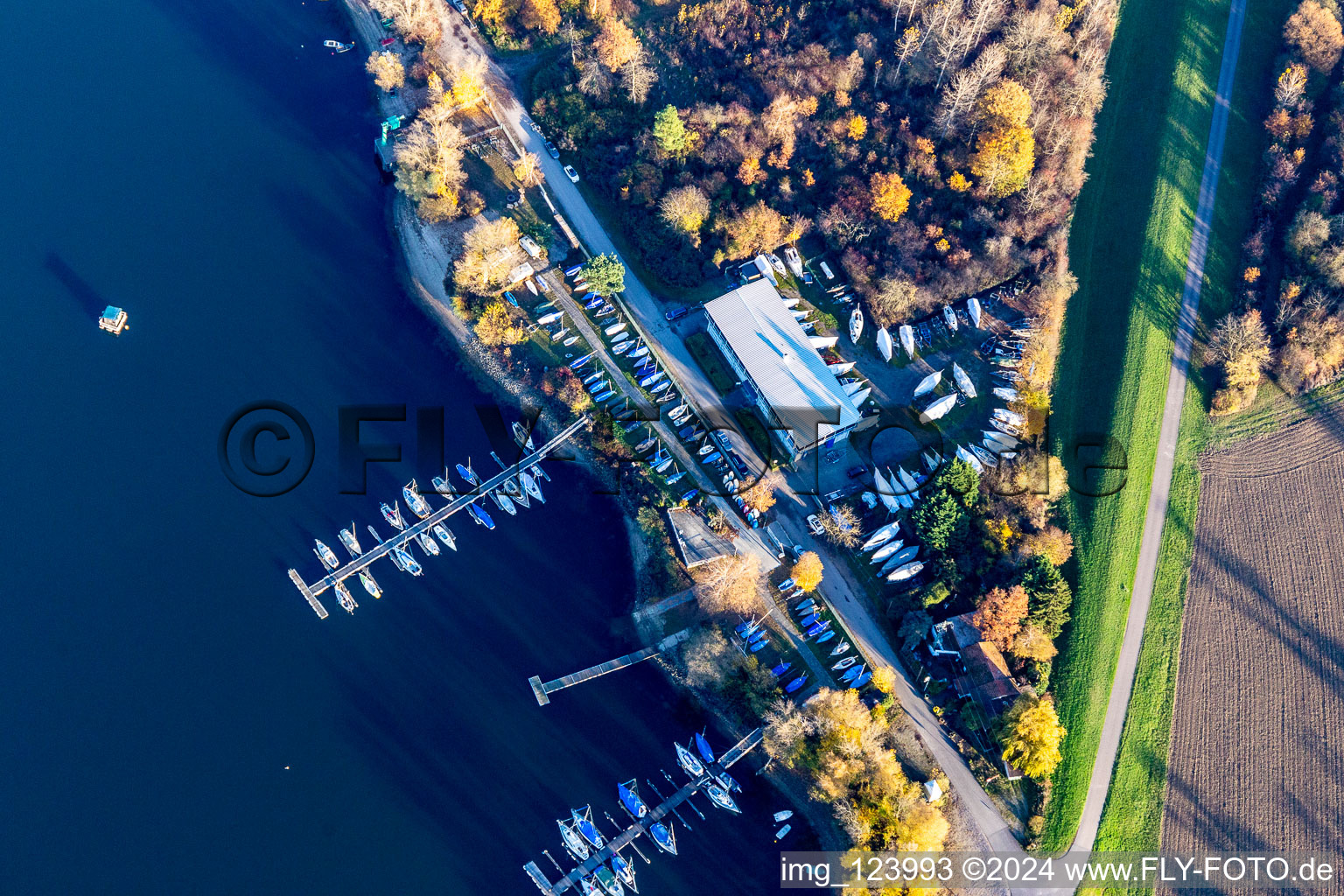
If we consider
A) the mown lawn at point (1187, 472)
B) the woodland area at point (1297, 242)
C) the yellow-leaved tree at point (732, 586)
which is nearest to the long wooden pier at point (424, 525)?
the yellow-leaved tree at point (732, 586)

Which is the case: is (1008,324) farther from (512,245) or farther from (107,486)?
(107,486)

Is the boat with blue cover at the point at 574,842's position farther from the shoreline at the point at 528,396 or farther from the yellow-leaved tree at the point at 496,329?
the yellow-leaved tree at the point at 496,329

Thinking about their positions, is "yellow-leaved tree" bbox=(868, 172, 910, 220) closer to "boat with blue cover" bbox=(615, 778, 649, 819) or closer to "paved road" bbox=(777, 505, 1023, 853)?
"paved road" bbox=(777, 505, 1023, 853)

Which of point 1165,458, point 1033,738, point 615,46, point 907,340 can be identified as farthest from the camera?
point 615,46

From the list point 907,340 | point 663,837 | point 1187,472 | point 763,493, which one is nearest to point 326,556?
point 663,837

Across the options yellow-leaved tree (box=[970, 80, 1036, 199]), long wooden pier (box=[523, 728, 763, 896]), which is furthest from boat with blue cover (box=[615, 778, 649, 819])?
yellow-leaved tree (box=[970, 80, 1036, 199])

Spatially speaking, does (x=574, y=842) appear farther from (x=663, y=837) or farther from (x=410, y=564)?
(x=410, y=564)
